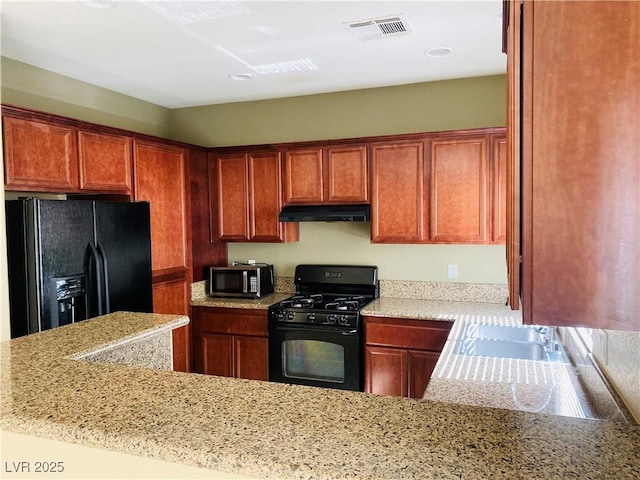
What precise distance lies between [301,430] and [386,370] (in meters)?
2.67

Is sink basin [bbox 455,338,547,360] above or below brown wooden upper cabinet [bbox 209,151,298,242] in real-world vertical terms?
below

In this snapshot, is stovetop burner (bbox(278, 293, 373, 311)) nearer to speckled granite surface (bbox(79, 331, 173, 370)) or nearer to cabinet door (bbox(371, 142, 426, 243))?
cabinet door (bbox(371, 142, 426, 243))

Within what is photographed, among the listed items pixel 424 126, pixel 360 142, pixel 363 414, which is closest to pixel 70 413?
pixel 363 414

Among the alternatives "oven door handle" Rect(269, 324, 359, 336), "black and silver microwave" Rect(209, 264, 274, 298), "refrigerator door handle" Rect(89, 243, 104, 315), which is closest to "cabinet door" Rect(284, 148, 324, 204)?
"black and silver microwave" Rect(209, 264, 274, 298)

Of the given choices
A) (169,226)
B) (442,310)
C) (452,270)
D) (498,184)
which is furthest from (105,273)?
(498,184)

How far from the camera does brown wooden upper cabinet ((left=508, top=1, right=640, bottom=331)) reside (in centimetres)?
70

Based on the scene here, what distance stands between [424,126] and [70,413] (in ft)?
11.3

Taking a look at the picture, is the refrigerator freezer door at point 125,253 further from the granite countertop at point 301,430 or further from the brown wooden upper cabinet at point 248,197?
the granite countertop at point 301,430

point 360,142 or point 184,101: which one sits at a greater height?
point 184,101

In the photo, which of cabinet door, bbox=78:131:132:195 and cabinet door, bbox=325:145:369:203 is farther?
cabinet door, bbox=325:145:369:203

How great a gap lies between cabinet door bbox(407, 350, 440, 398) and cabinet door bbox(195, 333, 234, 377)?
4.79 ft

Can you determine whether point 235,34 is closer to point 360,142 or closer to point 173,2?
point 173,2

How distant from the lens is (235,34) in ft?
9.01

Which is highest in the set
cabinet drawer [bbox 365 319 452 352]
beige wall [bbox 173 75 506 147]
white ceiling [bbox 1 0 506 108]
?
white ceiling [bbox 1 0 506 108]
